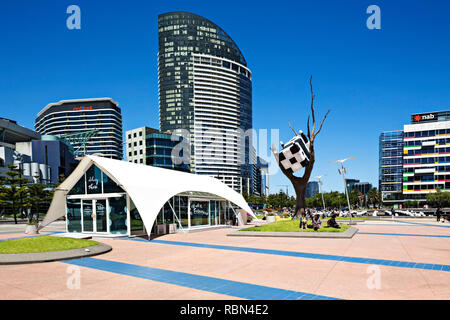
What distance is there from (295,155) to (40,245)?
22.2 metres

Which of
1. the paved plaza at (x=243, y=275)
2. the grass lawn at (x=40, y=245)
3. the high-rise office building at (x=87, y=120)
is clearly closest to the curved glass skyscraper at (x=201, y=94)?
the high-rise office building at (x=87, y=120)

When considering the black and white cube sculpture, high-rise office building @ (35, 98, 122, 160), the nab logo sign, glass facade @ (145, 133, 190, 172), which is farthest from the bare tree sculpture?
high-rise office building @ (35, 98, 122, 160)

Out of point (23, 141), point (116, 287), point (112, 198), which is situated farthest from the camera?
point (23, 141)

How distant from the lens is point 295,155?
30.2m

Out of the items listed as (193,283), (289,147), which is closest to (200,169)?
(289,147)

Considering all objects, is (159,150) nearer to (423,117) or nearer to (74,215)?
(74,215)

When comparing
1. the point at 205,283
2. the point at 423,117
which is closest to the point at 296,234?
the point at 205,283

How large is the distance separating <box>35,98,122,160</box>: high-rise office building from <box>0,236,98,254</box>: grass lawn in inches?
6514

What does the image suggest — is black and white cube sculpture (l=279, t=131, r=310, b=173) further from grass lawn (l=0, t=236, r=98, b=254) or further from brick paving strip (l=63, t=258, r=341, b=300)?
brick paving strip (l=63, t=258, r=341, b=300)

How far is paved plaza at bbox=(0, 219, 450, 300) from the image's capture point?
325 inches

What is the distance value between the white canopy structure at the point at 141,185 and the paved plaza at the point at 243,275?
19.5 feet

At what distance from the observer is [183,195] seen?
26328mm
